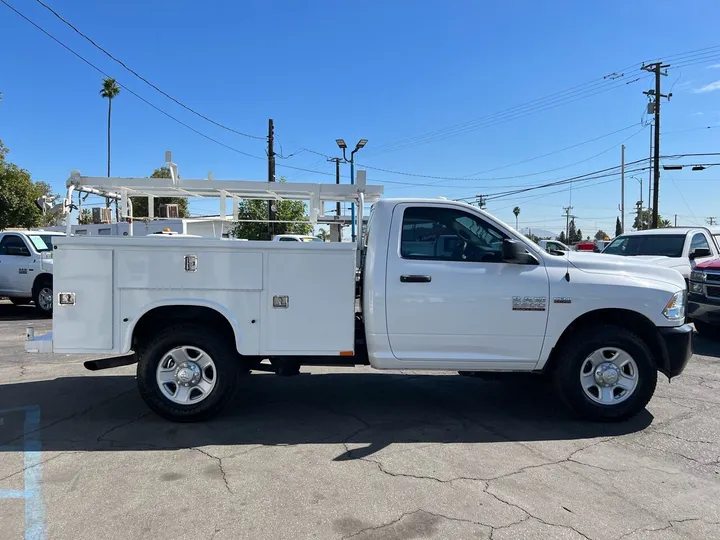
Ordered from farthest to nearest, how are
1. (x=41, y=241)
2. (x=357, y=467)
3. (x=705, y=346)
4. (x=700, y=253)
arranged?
(x=41, y=241) → (x=700, y=253) → (x=705, y=346) → (x=357, y=467)

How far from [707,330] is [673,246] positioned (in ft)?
6.98

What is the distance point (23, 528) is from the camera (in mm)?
3129

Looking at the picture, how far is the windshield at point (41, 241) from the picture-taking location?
481 inches

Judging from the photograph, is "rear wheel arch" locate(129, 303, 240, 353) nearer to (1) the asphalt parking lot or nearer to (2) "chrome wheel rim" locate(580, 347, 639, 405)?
(1) the asphalt parking lot

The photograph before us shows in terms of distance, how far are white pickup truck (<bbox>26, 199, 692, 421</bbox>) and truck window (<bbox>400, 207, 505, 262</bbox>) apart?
1 centimetres

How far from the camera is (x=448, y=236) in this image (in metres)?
4.95

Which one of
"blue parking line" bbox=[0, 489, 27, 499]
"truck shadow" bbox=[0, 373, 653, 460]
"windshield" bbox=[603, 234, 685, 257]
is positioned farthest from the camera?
"windshield" bbox=[603, 234, 685, 257]

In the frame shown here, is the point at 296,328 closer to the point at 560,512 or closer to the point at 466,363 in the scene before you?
the point at 466,363

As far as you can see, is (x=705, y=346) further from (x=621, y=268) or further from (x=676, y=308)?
(x=621, y=268)

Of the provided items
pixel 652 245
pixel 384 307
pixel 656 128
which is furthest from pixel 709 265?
pixel 656 128

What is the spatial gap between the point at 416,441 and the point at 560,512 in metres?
1.40

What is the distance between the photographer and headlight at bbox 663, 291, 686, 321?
488cm

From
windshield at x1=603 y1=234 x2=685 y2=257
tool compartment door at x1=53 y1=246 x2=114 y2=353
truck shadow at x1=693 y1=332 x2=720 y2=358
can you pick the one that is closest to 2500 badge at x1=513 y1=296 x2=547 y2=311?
tool compartment door at x1=53 y1=246 x2=114 y2=353

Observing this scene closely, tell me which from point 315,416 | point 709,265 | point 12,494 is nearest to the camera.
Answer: point 12,494
